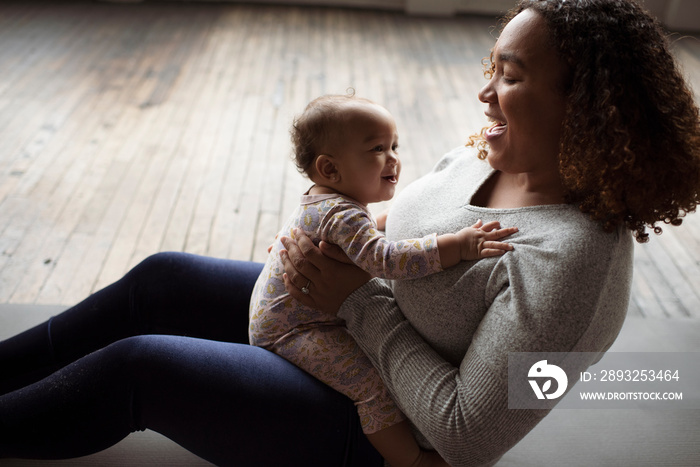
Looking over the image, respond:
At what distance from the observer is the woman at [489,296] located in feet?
3.60

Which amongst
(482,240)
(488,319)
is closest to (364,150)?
(482,240)

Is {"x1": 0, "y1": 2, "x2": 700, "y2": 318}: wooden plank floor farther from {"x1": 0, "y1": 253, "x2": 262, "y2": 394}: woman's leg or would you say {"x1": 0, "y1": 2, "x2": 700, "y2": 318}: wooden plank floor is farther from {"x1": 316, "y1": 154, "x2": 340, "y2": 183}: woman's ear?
{"x1": 316, "y1": 154, "x2": 340, "y2": 183}: woman's ear

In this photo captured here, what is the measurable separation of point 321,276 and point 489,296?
333 mm

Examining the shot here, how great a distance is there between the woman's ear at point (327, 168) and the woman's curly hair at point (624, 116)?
1.51ft

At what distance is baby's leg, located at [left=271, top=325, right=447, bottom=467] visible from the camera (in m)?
1.26

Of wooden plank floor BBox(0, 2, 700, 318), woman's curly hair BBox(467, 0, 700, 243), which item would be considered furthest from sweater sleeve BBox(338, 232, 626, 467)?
wooden plank floor BBox(0, 2, 700, 318)

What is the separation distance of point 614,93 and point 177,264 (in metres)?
0.98

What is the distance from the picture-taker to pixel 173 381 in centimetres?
122

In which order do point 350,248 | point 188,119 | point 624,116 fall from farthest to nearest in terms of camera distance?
point 188,119 → point 350,248 → point 624,116

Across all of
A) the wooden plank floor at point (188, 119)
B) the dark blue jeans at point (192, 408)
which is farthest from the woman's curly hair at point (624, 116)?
the wooden plank floor at point (188, 119)

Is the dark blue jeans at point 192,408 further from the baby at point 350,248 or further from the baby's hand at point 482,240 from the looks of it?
the baby's hand at point 482,240

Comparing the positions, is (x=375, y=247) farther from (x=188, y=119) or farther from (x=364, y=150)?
(x=188, y=119)

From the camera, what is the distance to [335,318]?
1.36 m

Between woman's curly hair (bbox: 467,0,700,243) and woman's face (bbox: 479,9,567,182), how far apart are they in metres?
0.03
